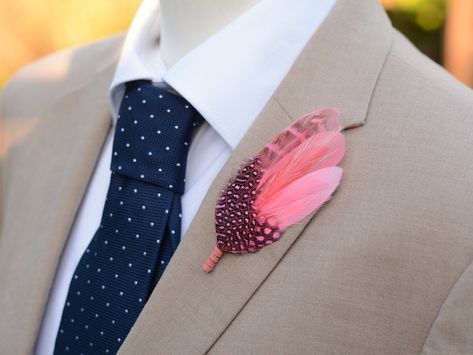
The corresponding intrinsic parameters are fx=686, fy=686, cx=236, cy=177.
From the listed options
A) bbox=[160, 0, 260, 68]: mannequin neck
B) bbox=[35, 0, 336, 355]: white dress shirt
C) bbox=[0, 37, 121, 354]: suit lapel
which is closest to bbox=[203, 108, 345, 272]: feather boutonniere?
bbox=[35, 0, 336, 355]: white dress shirt

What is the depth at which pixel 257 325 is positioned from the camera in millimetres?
964

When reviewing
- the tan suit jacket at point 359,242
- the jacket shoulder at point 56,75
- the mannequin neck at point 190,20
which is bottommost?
the tan suit jacket at point 359,242

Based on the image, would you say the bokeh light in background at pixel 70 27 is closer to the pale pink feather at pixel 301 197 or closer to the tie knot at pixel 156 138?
the tie knot at pixel 156 138

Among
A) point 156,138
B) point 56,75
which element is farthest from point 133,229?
point 56,75

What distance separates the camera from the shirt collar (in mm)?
1103

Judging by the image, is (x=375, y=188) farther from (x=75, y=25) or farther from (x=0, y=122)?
(x=75, y=25)

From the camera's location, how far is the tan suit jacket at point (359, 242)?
3.02 feet

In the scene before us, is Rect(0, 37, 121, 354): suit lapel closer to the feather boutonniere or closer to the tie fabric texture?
the tie fabric texture

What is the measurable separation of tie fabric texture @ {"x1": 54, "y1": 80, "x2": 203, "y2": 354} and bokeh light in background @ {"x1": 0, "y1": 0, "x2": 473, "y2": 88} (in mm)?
3193

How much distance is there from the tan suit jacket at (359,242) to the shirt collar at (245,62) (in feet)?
0.14

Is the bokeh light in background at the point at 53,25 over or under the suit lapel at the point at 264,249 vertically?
over

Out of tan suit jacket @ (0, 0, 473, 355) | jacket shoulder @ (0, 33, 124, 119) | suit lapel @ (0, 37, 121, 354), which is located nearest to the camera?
tan suit jacket @ (0, 0, 473, 355)

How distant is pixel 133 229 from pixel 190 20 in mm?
373

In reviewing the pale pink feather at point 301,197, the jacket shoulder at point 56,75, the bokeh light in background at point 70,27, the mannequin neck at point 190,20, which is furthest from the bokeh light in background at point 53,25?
the pale pink feather at point 301,197
